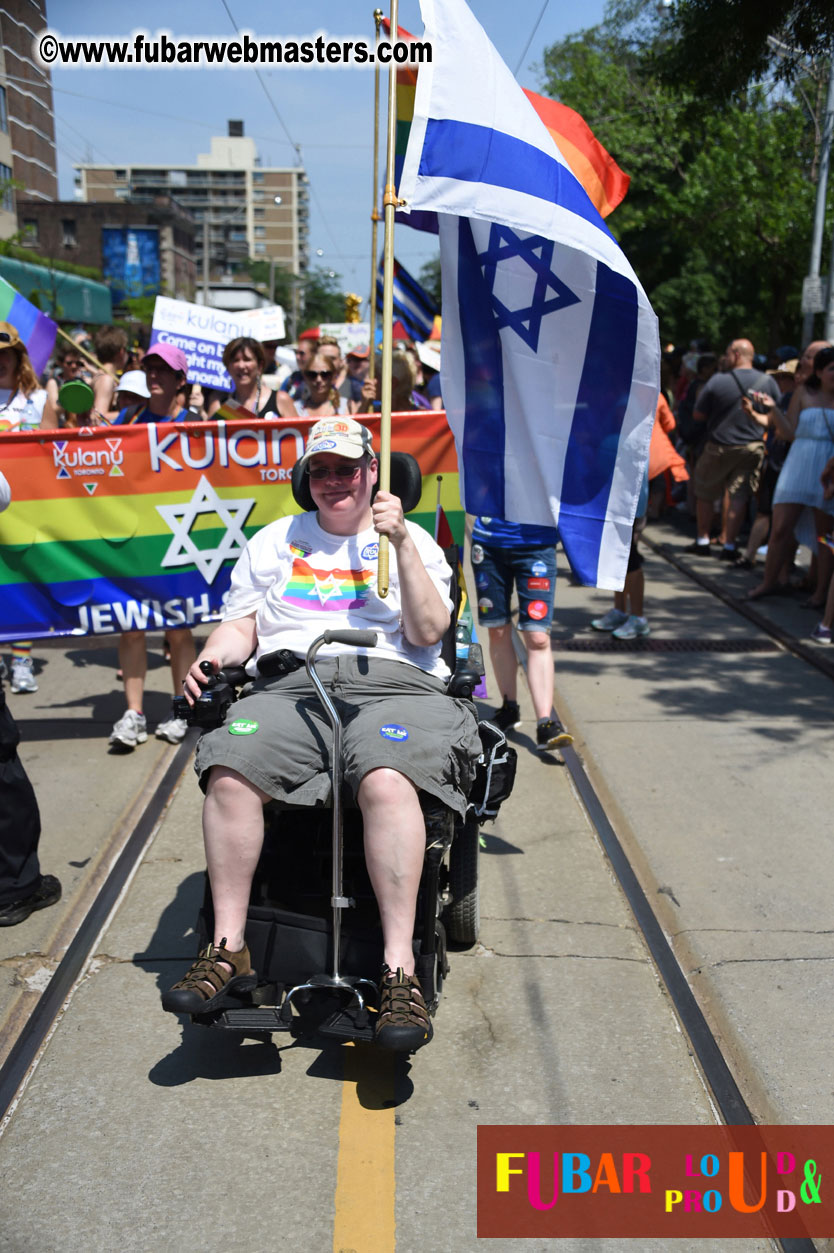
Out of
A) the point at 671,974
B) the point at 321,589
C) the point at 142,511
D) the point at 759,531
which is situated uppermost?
the point at 321,589

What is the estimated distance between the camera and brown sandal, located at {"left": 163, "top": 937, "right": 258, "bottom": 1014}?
3131 millimetres

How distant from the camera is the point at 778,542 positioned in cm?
973

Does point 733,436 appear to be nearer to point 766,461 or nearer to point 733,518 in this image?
point 766,461

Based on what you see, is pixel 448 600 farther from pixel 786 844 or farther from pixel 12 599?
pixel 12 599

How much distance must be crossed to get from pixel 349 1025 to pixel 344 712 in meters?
0.96

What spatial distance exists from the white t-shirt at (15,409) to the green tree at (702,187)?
409 inches

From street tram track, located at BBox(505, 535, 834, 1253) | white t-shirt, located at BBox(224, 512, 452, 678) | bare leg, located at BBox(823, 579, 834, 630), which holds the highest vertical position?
white t-shirt, located at BBox(224, 512, 452, 678)

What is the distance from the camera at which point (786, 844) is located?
4.94 metres

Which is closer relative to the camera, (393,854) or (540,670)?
(393,854)

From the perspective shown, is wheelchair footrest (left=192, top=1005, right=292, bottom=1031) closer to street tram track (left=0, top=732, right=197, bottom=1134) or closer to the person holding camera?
street tram track (left=0, top=732, right=197, bottom=1134)

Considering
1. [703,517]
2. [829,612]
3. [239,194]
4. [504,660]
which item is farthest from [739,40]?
[239,194]

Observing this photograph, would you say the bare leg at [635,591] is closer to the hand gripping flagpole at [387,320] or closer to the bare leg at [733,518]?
the bare leg at [733,518]

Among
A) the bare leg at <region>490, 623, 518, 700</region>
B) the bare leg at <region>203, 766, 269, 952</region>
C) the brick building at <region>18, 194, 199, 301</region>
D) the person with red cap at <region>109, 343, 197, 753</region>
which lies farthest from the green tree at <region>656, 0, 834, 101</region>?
the brick building at <region>18, 194, 199, 301</region>

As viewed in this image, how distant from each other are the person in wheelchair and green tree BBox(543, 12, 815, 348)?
12.2 metres
